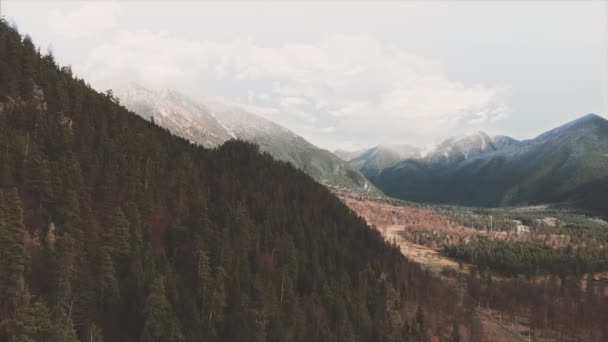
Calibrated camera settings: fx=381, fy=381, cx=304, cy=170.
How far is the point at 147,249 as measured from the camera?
8744cm

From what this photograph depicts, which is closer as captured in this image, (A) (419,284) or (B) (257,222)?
(B) (257,222)

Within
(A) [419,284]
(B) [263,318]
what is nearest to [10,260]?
(B) [263,318]

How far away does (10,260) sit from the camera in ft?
202

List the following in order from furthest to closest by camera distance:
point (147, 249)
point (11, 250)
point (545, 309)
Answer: point (545, 309), point (147, 249), point (11, 250)

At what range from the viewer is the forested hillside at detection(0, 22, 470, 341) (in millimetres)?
66938

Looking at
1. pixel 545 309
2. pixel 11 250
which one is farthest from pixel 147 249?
pixel 545 309

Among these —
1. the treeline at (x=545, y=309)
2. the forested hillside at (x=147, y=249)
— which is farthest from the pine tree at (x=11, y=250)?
the treeline at (x=545, y=309)

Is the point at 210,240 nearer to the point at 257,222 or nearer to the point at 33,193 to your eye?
the point at 257,222

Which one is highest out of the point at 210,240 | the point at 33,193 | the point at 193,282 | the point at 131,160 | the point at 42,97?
the point at 42,97

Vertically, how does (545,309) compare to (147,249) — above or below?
below

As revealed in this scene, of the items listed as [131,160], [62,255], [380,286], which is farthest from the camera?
[380,286]

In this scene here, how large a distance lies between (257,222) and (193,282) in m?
54.2

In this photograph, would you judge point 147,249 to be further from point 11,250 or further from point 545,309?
point 545,309

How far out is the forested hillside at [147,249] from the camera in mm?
66938
